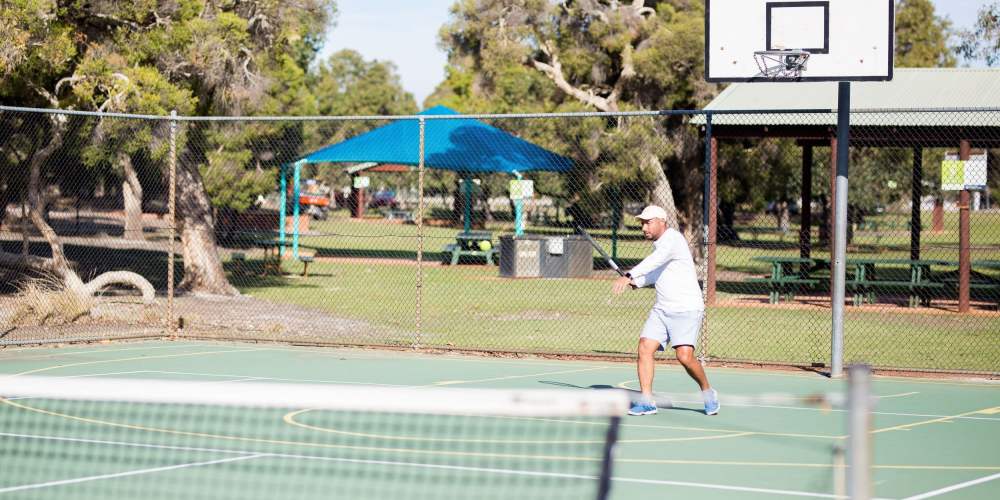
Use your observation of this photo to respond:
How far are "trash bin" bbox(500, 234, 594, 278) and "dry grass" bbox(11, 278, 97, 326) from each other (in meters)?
11.8

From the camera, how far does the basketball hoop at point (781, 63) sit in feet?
44.1

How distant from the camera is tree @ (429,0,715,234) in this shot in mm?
35406

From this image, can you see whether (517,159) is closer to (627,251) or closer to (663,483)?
(627,251)

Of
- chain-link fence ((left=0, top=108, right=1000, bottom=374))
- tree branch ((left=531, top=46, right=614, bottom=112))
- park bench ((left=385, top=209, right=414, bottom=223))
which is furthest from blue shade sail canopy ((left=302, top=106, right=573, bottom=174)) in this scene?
park bench ((left=385, top=209, right=414, bottom=223))

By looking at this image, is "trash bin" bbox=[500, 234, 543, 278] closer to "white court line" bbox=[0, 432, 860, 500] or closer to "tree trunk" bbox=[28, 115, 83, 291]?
"tree trunk" bbox=[28, 115, 83, 291]

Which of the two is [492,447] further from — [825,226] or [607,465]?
[825,226]

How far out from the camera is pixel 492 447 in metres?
9.06

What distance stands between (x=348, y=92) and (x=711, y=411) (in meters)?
91.4

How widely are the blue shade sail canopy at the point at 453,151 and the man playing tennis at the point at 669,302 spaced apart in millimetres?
19952

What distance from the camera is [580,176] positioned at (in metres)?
36.1

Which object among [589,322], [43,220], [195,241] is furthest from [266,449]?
[195,241]

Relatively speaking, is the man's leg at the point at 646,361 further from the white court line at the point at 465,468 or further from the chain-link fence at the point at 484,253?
the chain-link fence at the point at 484,253

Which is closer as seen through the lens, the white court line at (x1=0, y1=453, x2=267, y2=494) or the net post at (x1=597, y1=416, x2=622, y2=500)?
the net post at (x1=597, y1=416, x2=622, y2=500)

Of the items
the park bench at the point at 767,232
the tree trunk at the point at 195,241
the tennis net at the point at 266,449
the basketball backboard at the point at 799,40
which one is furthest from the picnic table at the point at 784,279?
the park bench at the point at 767,232
